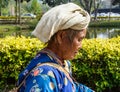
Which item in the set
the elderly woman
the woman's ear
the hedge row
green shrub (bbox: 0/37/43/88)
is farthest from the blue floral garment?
green shrub (bbox: 0/37/43/88)

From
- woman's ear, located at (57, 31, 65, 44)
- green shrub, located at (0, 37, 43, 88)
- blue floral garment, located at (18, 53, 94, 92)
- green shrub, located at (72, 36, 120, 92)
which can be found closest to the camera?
blue floral garment, located at (18, 53, 94, 92)

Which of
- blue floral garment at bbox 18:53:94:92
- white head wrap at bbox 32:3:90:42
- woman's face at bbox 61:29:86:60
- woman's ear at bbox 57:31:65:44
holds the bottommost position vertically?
blue floral garment at bbox 18:53:94:92

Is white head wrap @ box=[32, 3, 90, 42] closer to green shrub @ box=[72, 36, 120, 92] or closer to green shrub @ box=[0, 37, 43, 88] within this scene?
green shrub @ box=[72, 36, 120, 92]

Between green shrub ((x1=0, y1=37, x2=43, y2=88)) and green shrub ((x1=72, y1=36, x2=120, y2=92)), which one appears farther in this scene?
green shrub ((x1=0, y1=37, x2=43, y2=88))

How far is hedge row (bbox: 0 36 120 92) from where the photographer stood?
205 inches

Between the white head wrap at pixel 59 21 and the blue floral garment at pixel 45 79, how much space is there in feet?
0.41

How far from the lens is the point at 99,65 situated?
525 centimetres

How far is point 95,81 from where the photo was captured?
5.32 metres

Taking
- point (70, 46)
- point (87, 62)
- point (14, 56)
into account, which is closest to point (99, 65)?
point (87, 62)

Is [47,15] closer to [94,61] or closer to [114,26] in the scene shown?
[94,61]

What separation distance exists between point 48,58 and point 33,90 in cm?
21

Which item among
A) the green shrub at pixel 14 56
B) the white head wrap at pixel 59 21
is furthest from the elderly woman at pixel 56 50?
the green shrub at pixel 14 56

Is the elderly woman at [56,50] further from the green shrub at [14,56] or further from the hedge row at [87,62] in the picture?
the green shrub at [14,56]

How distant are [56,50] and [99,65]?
3.31 meters
